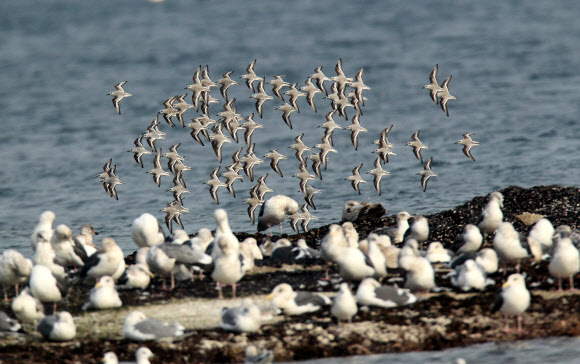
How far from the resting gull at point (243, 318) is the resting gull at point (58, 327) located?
233 cm

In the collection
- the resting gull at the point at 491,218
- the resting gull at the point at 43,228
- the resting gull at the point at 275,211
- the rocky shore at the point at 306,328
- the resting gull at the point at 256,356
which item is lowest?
the resting gull at the point at 256,356

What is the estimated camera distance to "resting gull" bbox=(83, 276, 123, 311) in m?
17.9

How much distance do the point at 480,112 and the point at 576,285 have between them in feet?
106

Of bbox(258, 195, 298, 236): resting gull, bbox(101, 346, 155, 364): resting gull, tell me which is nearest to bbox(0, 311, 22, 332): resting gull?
bbox(101, 346, 155, 364): resting gull

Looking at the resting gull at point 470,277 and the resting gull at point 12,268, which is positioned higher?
the resting gull at point 12,268

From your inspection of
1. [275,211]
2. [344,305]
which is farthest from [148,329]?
[275,211]

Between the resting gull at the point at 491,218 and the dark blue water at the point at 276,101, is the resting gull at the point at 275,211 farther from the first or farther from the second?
the resting gull at the point at 491,218

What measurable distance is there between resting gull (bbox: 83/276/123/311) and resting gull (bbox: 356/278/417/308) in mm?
3991

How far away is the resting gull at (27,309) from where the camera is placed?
17469mm

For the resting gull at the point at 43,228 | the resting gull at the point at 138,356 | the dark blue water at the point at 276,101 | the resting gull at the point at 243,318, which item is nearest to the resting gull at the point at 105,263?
the resting gull at the point at 43,228

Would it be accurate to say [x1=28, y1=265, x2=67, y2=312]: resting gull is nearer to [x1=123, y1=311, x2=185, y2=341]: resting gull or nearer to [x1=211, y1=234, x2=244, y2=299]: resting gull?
[x1=123, y1=311, x2=185, y2=341]: resting gull

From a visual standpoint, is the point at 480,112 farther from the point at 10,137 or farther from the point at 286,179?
the point at 10,137

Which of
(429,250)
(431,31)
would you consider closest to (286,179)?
(429,250)

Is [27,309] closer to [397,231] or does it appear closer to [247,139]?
[397,231]
